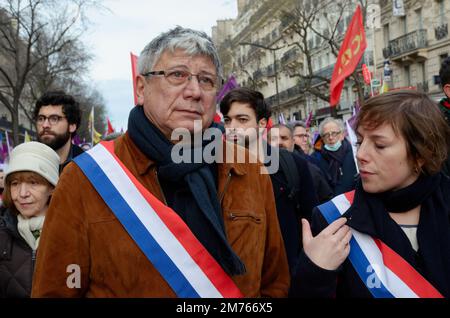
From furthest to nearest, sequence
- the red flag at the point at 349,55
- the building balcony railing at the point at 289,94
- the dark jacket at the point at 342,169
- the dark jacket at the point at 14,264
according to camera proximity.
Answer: the building balcony railing at the point at 289,94 → the red flag at the point at 349,55 → the dark jacket at the point at 342,169 → the dark jacket at the point at 14,264

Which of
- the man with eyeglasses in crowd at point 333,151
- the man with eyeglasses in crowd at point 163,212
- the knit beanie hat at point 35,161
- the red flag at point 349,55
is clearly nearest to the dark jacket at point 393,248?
the man with eyeglasses in crowd at point 163,212


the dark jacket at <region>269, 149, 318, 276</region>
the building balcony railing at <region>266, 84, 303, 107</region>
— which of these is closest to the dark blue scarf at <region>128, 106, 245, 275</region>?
the dark jacket at <region>269, 149, 318, 276</region>

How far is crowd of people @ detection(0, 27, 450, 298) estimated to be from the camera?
2.18 m

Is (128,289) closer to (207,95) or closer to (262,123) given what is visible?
(207,95)

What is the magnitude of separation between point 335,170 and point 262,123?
2.79 meters

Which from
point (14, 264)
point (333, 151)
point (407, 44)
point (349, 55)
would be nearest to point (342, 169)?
point (333, 151)

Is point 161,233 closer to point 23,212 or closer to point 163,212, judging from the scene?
point 163,212

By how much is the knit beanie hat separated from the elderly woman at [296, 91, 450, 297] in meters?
1.81

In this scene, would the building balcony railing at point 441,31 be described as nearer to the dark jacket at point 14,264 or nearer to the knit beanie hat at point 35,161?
the knit beanie hat at point 35,161

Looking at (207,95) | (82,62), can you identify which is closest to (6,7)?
(82,62)

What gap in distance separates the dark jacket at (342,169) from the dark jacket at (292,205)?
61.9 inches

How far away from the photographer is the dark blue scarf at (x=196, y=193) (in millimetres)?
2221
